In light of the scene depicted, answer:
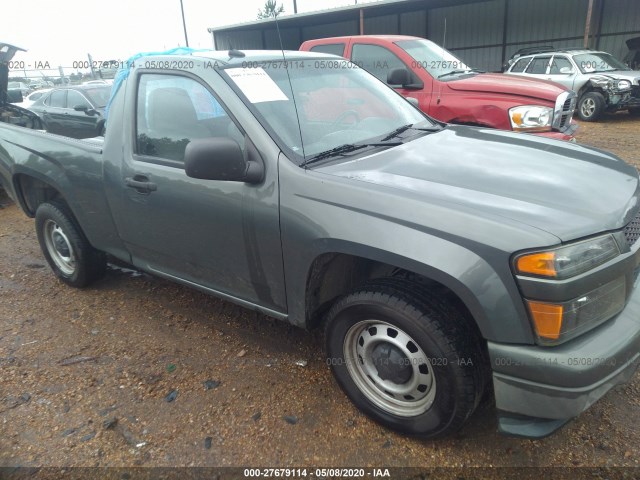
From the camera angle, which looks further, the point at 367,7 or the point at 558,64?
the point at 367,7

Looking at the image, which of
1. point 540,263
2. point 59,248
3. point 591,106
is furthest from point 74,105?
point 591,106

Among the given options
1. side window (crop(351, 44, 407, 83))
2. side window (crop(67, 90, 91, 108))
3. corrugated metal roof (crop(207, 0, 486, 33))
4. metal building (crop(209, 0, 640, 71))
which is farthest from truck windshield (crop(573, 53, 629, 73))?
side window (crop(67, 90, 91, 108))

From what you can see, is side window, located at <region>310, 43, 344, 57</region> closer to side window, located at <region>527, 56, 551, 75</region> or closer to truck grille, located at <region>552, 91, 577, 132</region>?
truck grille, located at <region>552, 91, 577, 132</region>

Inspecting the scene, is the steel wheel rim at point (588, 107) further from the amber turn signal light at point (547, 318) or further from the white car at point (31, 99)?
the white car at point (31, 99)

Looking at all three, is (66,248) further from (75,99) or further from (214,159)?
(75,99)

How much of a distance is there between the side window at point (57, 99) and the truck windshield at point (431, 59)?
7336 mm

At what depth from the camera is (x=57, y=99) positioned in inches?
397

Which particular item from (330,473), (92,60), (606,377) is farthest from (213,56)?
(92,60)

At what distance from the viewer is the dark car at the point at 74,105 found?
355 inches

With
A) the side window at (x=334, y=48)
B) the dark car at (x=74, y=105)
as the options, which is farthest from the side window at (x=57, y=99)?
the side window at (x=334, y=48)

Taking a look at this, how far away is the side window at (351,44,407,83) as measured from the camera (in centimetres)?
616

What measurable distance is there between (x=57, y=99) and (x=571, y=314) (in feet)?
36.2

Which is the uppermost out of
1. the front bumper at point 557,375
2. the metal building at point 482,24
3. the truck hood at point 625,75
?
the metal building at point 482,24

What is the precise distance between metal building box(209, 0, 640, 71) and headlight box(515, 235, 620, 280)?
53.7 feet
